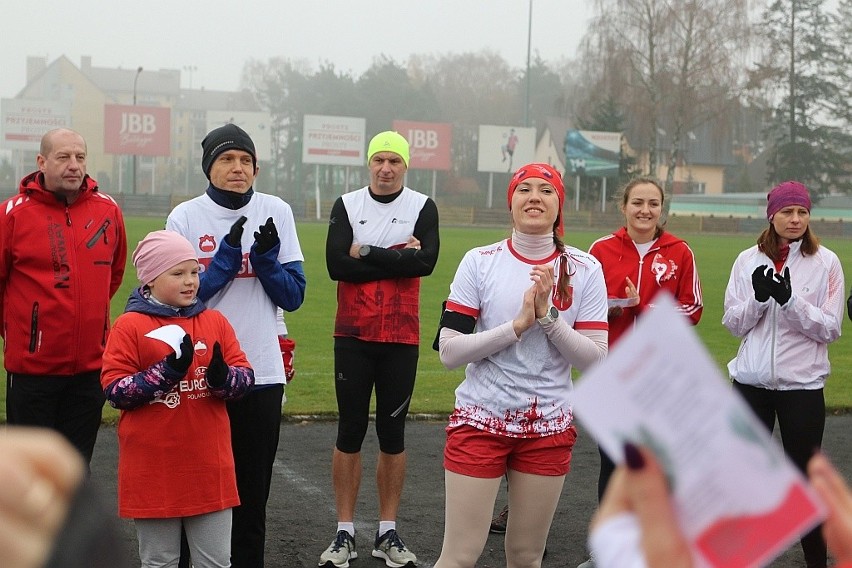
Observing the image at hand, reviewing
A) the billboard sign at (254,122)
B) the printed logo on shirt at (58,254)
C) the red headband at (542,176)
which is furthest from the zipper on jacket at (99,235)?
the billboard sign at (254,122)

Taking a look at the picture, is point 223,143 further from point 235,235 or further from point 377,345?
Result: point 377,345

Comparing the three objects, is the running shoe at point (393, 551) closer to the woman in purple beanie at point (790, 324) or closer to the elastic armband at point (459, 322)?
the elastic armband at point (459, 322)

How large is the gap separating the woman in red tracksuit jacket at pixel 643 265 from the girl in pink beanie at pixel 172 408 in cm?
248

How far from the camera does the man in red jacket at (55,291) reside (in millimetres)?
6031

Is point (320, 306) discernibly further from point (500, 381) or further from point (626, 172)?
point (626, 172)

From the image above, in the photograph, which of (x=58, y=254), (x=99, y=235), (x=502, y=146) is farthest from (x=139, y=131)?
(x=58, y=254)

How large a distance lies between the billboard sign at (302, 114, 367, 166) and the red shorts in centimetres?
7918

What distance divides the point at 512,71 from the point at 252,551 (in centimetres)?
11466

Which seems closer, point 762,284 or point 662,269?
point 762,284

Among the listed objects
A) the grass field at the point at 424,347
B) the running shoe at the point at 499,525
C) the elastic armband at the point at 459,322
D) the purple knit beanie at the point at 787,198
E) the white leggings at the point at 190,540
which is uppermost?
the purple knit beanie at the point at 787,198

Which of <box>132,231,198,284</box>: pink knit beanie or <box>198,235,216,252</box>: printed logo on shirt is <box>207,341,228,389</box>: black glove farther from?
<box>198,235,216,252</box>: printed logo on shirt

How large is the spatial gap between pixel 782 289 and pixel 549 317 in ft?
5.53

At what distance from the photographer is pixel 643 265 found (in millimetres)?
6457

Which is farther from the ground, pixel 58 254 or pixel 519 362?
pixel 58 254
